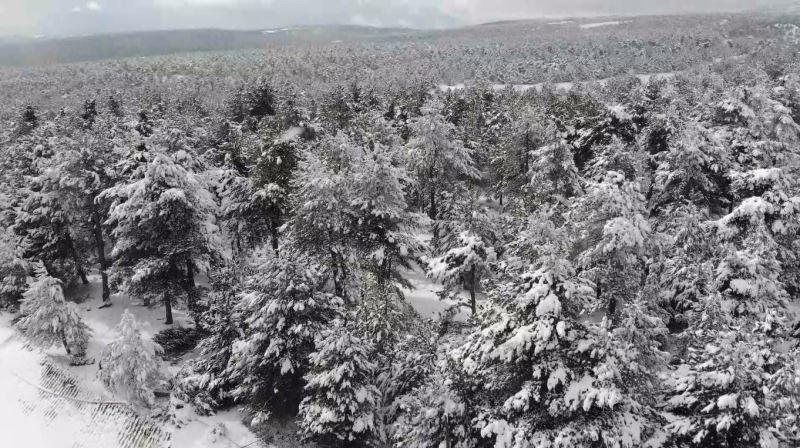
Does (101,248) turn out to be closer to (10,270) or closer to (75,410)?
(10,270)

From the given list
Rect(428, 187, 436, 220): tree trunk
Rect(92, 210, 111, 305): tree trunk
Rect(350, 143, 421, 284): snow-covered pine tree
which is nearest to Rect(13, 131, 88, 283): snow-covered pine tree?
Rect(92, 210, 111, 305): tree trunk

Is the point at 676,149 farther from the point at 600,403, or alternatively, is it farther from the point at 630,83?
the point at 630,83

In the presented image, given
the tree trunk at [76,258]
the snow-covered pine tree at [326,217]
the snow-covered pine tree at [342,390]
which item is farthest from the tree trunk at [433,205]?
the tree trunk at [76,258]

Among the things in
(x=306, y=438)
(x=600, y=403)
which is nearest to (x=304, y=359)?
(x=306, y=438)

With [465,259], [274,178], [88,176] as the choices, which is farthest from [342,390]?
[88,176]

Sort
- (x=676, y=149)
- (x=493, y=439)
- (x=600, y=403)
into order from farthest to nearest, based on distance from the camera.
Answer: (x=676, y=149) → (x=493, y=439) → (x=600, y=403)

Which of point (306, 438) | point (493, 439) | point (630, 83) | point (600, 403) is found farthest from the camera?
point (630, 83)

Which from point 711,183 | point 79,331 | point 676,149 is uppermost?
point 676,149
